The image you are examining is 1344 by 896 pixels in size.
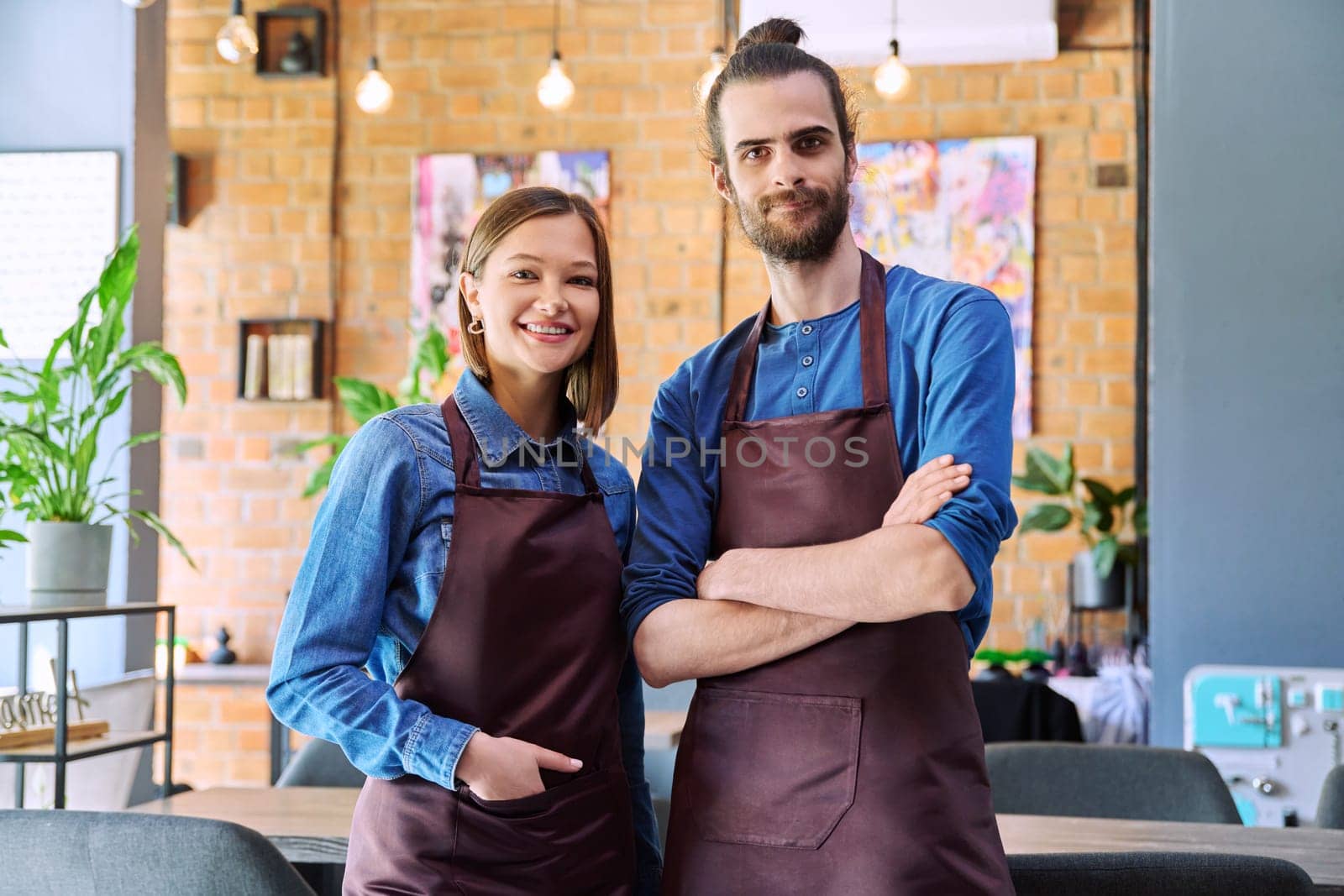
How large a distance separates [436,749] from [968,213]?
4745 millimetres

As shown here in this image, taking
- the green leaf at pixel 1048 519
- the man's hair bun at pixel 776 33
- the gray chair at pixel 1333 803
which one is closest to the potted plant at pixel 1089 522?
the green leaf at pixel 1048 519

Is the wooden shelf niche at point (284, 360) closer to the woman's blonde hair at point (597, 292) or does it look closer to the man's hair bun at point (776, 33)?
the woman's blonde hair at point (597, 292)

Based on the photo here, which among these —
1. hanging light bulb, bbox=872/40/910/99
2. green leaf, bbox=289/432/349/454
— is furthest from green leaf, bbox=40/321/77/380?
hanging light bulb, bbox=872/40/910/99

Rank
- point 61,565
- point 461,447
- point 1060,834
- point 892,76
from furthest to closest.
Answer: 1. point 892,76
2. point 61,565
3. point 1060,834
4. point 461,447

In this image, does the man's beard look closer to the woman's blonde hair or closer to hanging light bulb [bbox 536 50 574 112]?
the woman's blonde hair

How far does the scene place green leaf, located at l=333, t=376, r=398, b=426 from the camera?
5.39 meters

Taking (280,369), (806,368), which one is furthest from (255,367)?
(806,368)

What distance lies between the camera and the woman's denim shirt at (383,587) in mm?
1429

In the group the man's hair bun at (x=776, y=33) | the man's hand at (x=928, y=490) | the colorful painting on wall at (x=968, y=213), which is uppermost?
the colorful painting on wall at (x=968, y=213)

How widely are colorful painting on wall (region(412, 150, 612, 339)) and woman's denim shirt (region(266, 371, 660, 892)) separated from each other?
4.57 meters

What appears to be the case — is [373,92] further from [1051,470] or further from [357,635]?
[357,635]

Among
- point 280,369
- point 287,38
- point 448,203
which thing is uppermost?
point 287,38

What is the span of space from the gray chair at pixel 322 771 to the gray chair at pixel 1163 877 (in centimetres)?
177

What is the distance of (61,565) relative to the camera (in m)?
2.91
